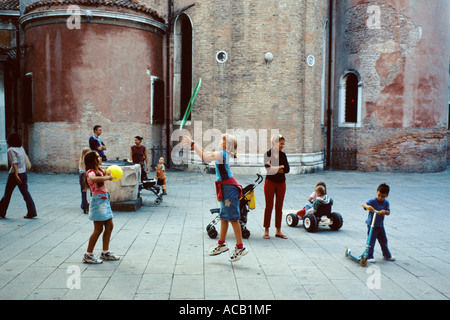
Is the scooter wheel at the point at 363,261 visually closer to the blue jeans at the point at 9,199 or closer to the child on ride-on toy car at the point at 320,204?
the child on ride-on toy car at the point at 320,204

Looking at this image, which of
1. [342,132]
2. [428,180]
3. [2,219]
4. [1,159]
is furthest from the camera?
[342,132]

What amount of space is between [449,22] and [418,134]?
607 centimetres

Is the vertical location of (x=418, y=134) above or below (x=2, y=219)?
above

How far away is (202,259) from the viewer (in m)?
6.30

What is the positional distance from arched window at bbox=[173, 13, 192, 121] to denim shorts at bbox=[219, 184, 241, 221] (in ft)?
47.2

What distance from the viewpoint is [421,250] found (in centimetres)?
696

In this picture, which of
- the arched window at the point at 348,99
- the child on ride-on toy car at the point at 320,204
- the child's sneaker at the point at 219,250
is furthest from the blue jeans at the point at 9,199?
the arched window at the point at 348,99

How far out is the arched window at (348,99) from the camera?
20.8 m

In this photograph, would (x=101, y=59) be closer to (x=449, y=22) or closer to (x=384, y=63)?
(x=384, y=63)

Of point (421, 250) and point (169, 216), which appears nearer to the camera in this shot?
point (421, 250)

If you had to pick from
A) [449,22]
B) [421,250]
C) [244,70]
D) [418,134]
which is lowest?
[421,250]

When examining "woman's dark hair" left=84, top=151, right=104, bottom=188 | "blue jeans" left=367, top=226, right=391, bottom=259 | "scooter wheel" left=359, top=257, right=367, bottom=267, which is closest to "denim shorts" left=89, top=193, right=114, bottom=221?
"woman's dark hair" left=84, top=151, right=104, bottom=188

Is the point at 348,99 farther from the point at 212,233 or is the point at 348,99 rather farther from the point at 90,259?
the point at 90,259

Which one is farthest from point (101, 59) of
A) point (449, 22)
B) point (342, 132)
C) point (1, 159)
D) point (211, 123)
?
point (449, 22)
